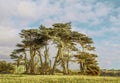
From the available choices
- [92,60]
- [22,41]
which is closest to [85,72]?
[92,60]

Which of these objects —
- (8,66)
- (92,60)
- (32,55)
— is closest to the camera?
(92,60)

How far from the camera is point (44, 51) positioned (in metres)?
50.5

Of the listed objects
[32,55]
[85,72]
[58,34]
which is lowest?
[85,72]

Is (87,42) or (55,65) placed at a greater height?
(87,42)

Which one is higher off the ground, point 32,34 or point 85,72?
point 32,34

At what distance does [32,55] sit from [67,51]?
6.11m

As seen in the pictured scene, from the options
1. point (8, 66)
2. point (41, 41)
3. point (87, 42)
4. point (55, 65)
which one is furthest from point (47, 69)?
point (8, 66)

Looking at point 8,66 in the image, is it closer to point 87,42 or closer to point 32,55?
point 32,55

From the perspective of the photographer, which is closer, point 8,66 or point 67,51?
point 67,51

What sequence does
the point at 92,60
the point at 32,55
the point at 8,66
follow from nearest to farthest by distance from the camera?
the point at 92,60 → the point at 32,55 → the point at 8,66

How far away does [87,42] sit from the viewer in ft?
161

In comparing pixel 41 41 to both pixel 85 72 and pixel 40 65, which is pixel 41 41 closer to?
pixel 40 65

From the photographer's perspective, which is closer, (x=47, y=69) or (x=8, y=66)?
(x=47, y=69)

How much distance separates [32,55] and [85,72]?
31.1 ft
